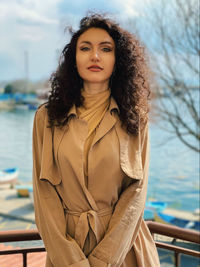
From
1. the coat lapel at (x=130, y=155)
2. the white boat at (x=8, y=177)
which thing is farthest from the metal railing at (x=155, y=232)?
the white boat at (x=8, y=177)

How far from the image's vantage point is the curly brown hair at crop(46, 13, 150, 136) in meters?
1.13

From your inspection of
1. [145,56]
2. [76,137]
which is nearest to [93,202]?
[76,137]

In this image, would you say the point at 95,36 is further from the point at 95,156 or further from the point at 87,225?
the point at 87,225

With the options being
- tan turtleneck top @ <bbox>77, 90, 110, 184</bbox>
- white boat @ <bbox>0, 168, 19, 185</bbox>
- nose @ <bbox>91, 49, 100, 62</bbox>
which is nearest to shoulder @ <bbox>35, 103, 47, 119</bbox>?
tan turtleneck top @ <bbox>77, 90, 110, 184</bbox>

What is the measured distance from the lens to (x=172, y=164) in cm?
1312

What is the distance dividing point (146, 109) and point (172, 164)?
40.4 ft

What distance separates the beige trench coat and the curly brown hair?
0.04 metres

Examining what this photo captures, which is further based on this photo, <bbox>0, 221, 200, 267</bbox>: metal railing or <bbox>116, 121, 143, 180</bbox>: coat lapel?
<bbox>0, 221, 200, 267</bbox>: metal railing

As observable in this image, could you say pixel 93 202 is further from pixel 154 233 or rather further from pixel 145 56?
pixel 145 56

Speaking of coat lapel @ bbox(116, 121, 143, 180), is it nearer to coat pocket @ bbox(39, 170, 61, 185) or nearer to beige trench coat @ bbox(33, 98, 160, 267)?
beige trench coat @ bbox(33, 98, 160, 267)

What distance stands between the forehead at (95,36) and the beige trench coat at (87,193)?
0.78 feet

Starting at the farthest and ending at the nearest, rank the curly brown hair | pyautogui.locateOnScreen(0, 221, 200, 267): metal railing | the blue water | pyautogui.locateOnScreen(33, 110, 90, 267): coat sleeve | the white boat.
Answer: the white boat
the blue water
pyautogui.locateOnScreen(0, 221, 200, 267): metal railing
the curly brown hair
pyautogui.locateOnScreen(33, 110, 90, 267): coat sleeve

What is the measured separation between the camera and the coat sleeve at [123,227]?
3.41 ft

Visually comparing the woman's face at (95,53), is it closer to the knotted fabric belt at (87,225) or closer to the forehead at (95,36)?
the forehead at (95,36)
